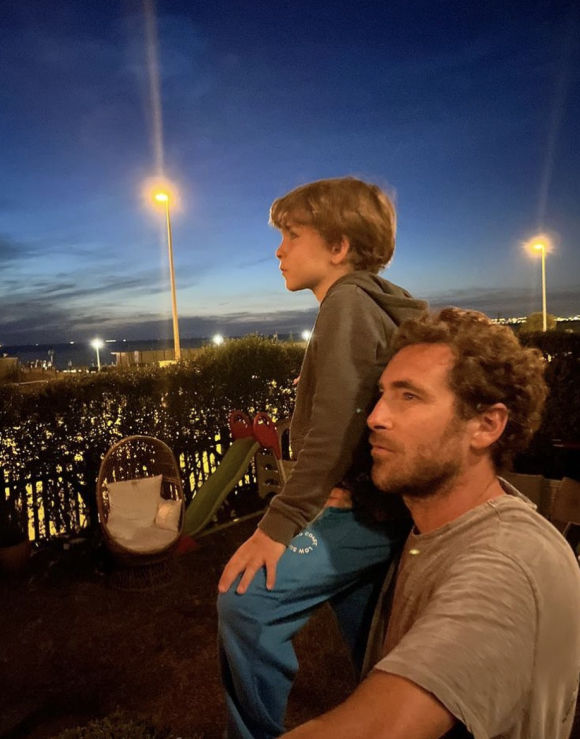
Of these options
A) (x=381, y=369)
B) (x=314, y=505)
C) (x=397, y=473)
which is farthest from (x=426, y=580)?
(x=381, y=369)

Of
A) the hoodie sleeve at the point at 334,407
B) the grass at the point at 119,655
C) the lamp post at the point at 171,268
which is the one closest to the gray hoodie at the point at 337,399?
the hoodie sleeve at the point at 334,407

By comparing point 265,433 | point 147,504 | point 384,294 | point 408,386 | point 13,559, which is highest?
point 384,294

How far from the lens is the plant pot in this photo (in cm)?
511

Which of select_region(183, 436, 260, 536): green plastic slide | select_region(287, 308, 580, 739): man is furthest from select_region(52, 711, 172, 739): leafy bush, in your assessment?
select_region(183, 436, 260, 536): green plastic slide

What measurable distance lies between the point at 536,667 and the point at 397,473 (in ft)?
1.82

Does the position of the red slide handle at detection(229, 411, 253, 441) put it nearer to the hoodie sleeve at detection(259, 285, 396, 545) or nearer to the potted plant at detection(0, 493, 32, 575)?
the potted plant at detection(0, 493, 32, 575)

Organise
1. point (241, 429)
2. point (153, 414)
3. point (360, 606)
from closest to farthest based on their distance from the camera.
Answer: point (360, 606) < point (241, 429) < point (153, 414)

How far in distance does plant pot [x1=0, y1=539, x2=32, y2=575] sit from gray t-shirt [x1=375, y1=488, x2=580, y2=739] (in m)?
4.82

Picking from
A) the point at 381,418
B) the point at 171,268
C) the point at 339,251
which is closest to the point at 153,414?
the point at 339,251

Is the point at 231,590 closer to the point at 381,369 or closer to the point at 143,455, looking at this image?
the point at 381,369

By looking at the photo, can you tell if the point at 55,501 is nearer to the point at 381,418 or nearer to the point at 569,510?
the point at 569,510

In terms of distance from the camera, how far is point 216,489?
5797 millimetres

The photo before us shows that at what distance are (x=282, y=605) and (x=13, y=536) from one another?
4.59m

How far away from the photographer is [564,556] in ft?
4.17
